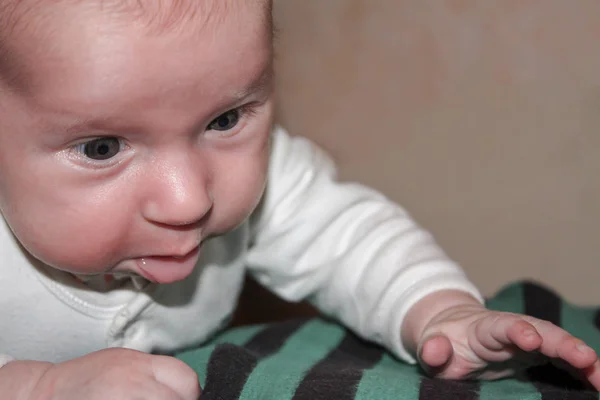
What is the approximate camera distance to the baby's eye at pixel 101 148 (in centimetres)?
58

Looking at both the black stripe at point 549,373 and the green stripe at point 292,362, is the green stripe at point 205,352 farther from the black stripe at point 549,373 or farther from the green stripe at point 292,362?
the black stripe at point 549,373

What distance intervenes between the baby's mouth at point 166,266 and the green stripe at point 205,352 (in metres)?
0.06

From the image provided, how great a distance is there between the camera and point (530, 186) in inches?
41.8

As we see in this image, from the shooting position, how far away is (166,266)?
25.7 inches

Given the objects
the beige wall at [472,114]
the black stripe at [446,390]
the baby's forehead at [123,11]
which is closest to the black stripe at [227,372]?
the black stripe at [446,390]

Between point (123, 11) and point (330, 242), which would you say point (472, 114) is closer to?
point (330, 242)

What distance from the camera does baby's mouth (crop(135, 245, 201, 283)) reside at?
65 cm

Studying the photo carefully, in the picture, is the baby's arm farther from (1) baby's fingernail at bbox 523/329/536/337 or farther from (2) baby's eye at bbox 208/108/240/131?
(2) baby's eye at bbox 208/108/240/131

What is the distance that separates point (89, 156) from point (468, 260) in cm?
63

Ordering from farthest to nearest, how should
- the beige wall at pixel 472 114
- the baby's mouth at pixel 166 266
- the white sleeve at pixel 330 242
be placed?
1. the beige wall at pixel 472 114
2. the white sleeve at pixel 330 242
3. the baby's mouth at pixel 166 266

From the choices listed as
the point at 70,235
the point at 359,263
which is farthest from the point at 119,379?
the point at 359,263

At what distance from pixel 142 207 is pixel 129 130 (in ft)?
0.18

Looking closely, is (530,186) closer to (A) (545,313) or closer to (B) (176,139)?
(A) (545,313)

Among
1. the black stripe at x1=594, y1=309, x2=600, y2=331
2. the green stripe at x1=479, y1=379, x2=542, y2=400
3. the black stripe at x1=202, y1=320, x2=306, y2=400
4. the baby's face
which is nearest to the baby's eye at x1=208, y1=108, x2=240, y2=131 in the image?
the baby's face
